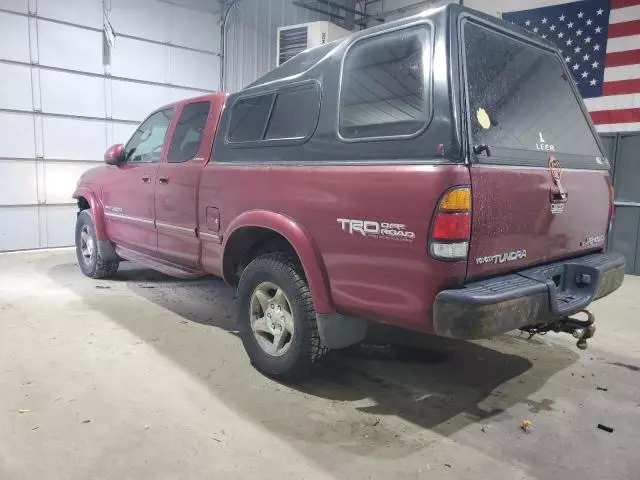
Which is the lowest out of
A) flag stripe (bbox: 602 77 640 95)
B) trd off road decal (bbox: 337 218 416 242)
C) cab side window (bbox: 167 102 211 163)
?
trd off road decal (bbox: 337 218 416 242)

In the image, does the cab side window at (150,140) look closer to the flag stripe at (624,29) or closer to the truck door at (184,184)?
the truck door at (184,184)

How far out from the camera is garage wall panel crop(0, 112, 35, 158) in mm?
7754

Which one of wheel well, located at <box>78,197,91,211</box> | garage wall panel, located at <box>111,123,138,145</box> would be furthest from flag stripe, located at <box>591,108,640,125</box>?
garage wall panel, located at <box>111,123,138,145</box>

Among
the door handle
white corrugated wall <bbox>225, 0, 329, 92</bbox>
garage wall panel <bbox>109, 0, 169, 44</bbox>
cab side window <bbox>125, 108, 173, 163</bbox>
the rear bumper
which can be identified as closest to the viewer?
the rear bumper

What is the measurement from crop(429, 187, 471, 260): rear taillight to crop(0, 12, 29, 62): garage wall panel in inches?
317

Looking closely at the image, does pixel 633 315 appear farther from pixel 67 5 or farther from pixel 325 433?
pixel 67 5

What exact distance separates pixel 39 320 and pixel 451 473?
366cm

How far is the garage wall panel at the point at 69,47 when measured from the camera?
7.97 meters

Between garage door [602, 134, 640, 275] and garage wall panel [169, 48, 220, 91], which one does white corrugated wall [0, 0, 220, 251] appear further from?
garage door [602, 134, 640, 275]

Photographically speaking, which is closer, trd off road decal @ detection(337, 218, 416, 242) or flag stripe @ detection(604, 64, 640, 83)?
trd off road decal @ detection(337, 218, 416, 242)

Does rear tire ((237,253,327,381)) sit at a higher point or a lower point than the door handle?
lower

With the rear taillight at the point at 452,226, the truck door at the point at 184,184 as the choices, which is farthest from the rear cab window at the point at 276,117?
the rear taillight at the point at 452,226

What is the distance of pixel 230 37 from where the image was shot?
10.3m

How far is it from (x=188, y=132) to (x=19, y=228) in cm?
541
